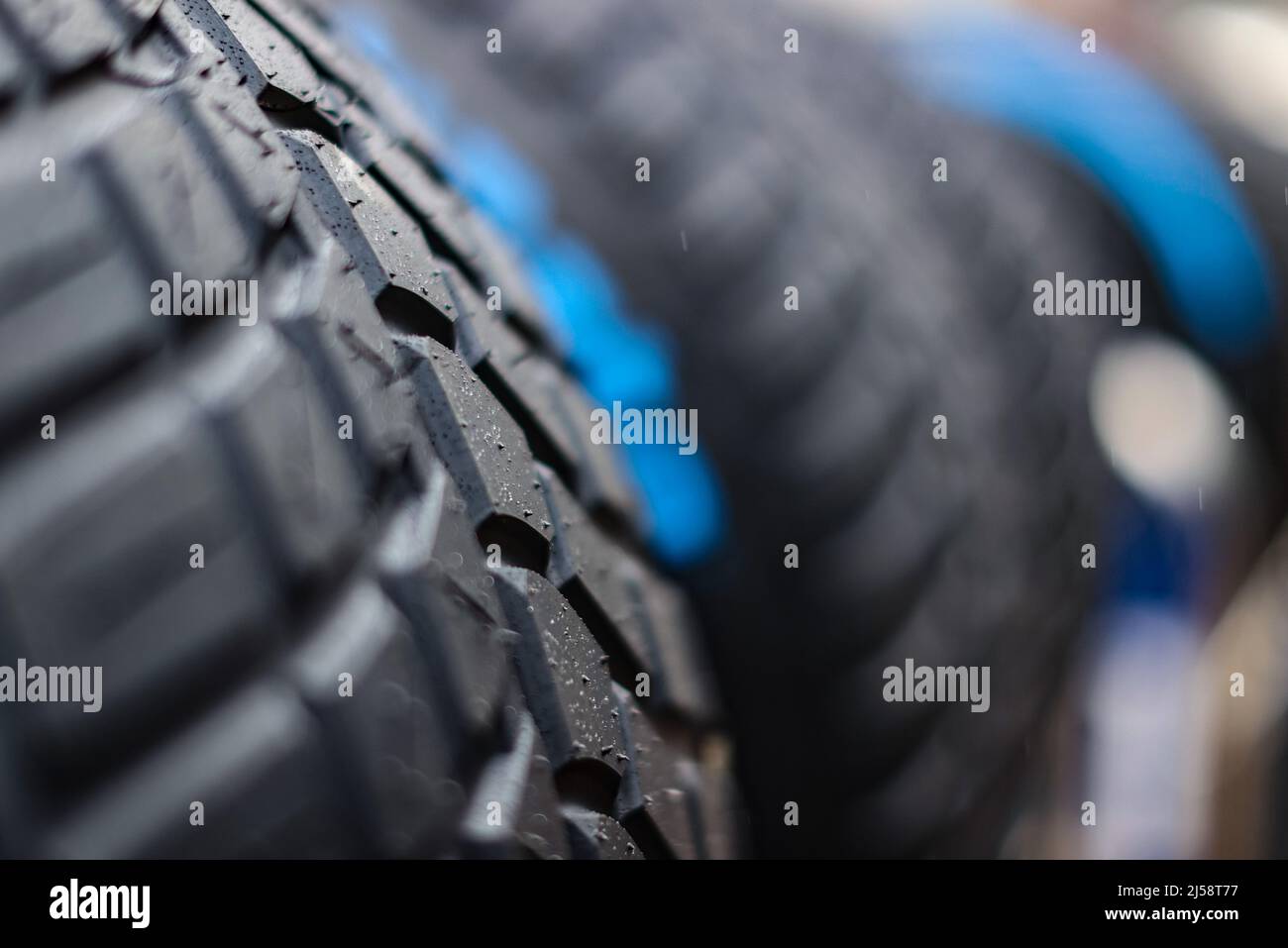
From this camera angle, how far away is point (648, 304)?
59 cm

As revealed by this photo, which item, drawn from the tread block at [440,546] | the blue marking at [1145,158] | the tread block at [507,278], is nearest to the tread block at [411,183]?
the tread block at [507,278]

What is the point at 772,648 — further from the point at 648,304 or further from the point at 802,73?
the point at 802,73

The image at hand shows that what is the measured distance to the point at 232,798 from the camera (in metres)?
A: 0.28

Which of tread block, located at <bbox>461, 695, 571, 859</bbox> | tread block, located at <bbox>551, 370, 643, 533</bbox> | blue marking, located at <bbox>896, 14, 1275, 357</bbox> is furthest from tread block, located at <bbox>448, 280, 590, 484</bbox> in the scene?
blue marking, located at <bbox>896, 14, 1275, 357</bbox>

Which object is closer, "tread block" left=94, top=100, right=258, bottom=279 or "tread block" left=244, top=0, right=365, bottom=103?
"tread block" left=94, top=100, right=258, bottom=279

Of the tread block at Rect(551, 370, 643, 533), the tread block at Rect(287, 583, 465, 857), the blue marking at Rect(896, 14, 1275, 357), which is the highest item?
the blue marking at Rect(896, 14, 1275, 357)

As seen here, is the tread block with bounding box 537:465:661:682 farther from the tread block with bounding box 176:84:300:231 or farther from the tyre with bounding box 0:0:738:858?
the tread block with bounding box 176:84:300:231

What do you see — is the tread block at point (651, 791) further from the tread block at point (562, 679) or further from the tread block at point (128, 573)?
the tread block at point (128, 573)

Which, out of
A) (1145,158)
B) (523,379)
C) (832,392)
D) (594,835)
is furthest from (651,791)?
(1145,158)

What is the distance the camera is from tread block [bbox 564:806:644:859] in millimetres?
362

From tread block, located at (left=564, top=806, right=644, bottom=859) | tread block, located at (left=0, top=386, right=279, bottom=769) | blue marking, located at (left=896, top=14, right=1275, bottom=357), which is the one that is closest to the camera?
tread block, located at (left=0, top=386, right=279, bottom=769)

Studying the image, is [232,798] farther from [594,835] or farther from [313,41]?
[313,41]

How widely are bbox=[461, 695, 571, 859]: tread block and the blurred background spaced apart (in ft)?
0.60
